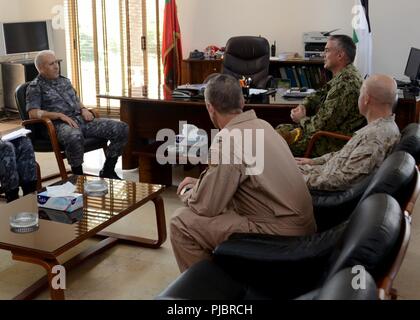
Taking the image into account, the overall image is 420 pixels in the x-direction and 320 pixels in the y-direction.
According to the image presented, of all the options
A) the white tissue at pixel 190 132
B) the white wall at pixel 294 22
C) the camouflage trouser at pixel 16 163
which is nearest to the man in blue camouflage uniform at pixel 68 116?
the camouflage trouser at pixel 16 163

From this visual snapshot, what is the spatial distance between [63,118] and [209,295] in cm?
267

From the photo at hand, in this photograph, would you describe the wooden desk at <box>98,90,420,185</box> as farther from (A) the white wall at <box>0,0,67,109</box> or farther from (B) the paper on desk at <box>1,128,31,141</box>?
(A) the white wall at <box>0,0,67,109</box>

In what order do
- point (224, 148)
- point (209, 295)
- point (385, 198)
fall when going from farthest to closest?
point (224, 148) < point (209, 295) < point (385, 198)

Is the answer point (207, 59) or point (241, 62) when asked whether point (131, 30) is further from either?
point (241, 62)

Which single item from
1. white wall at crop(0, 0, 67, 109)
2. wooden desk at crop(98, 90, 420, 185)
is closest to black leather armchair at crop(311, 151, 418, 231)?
wooden desk at crop(98, 90, 420, 185)

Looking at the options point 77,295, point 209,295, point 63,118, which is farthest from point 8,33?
point 209,295

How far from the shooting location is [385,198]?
4.85 feet

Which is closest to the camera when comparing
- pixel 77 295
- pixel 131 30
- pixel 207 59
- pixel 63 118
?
pixel 77 295

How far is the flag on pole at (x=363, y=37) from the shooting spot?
539cm

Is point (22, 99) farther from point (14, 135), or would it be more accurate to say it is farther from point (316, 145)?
point (316, 145)

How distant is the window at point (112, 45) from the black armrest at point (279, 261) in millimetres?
4953

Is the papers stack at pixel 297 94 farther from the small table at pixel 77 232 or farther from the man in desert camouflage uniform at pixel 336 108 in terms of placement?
the small table at pixel 77 232

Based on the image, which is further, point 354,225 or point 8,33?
point 8,33

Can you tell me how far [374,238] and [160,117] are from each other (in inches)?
123
